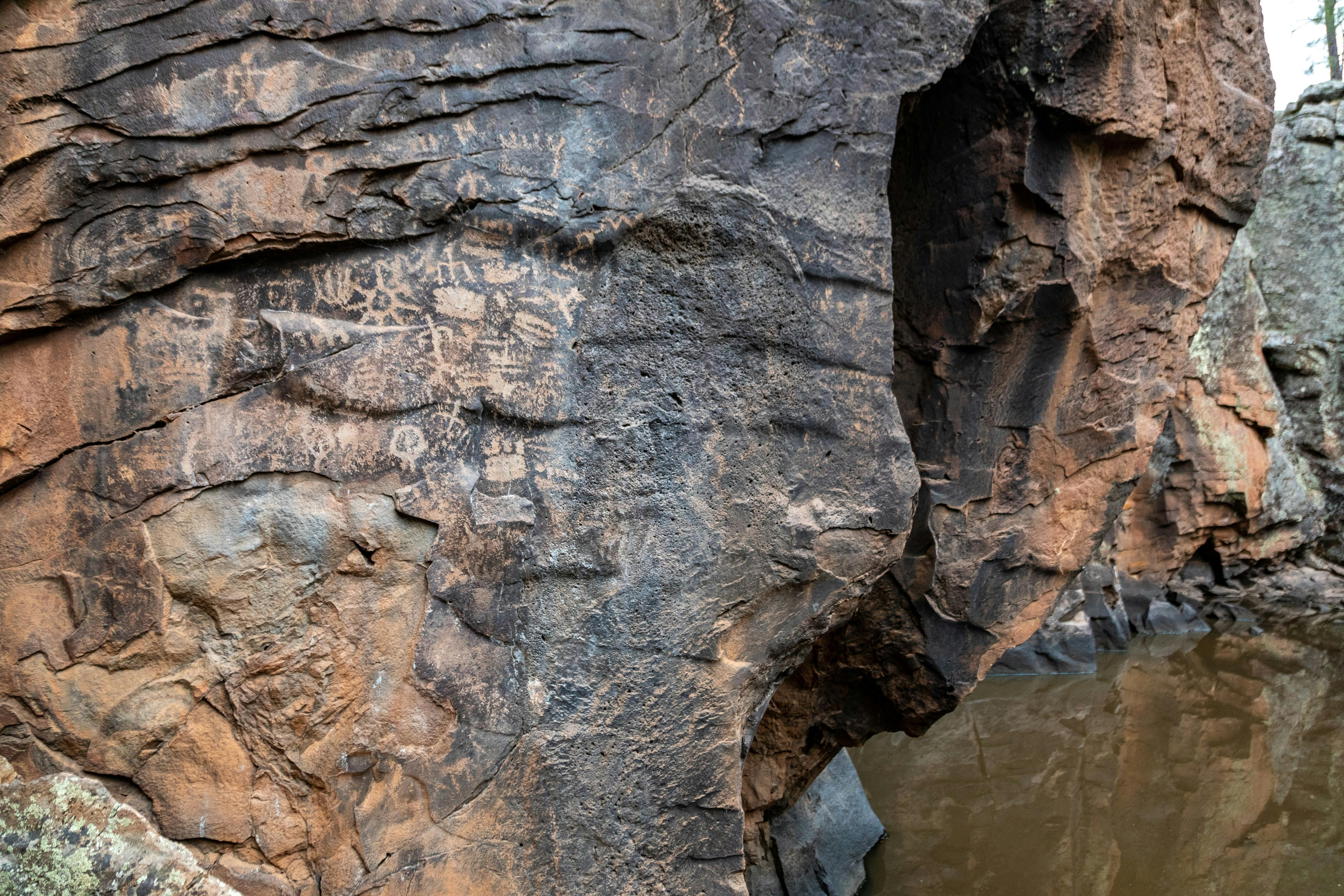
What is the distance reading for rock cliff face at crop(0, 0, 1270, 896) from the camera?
5.16 feet

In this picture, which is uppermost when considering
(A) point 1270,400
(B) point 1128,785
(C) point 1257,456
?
(A) point 1270,400

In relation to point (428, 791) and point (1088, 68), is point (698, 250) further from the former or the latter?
point (1088, 68)

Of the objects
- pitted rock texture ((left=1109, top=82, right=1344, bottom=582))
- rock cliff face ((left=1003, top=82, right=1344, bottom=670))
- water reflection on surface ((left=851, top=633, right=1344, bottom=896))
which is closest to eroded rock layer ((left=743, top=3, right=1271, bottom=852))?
water reflection on surface ((left=851, top=633, right=1344, bottom=896))

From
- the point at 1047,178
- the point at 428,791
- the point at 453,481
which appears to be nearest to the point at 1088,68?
the point at 1047,178

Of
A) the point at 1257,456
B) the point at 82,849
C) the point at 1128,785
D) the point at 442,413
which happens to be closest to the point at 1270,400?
the point at 1257,456

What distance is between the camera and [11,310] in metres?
1.53

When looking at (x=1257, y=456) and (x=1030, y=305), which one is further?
(x=1257, y=456)

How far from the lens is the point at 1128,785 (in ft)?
14.0

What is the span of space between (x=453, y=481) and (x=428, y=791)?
24.9 inches

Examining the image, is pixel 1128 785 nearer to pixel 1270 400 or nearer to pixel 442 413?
pixel 442 413

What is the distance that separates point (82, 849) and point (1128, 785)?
4.49 metres

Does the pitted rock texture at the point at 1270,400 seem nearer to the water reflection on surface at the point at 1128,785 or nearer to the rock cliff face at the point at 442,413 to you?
the water reflection on surface at the point at 1128,785

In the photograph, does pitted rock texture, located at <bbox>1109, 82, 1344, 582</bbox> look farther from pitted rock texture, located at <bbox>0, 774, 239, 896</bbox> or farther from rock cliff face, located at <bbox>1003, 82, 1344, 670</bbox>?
pitted rock texture, located at <bbox>0, 774, 239, 896</bbox>

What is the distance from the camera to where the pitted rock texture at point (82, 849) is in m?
1.48
